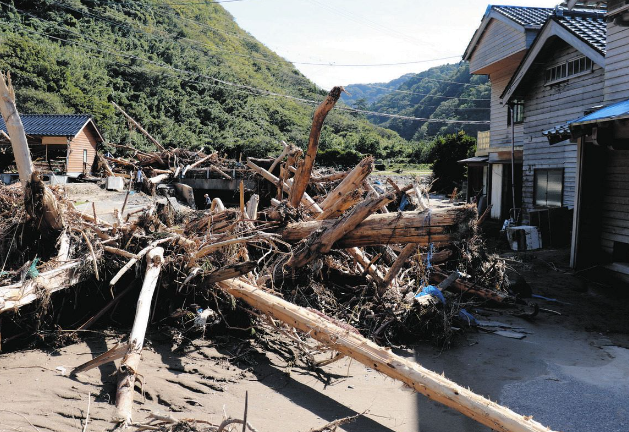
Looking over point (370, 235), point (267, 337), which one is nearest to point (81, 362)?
point (267, 337)

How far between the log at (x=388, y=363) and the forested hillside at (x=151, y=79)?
2543 centimetres

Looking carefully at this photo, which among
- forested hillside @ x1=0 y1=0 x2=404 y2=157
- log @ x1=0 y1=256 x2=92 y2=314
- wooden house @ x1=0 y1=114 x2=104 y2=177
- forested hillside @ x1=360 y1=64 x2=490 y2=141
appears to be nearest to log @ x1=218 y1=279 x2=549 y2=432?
log @ x1=0 y1=256 x2=92 y2=314

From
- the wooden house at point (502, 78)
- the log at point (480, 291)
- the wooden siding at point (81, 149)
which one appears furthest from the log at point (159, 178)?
the log at point (480, 291)

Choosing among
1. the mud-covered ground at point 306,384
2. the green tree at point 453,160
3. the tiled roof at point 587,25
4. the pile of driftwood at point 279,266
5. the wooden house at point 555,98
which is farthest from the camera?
the green tree at point 453,160

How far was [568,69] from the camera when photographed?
1302 cm

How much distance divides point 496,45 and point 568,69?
5118mm

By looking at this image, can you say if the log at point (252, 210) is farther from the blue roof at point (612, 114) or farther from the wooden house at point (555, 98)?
the wooden house at point (555, 98)

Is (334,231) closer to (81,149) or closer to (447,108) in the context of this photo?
(81,149)

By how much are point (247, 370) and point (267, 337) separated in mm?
784

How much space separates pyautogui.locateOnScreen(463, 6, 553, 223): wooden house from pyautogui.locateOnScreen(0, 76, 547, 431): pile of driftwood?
33.6 ft

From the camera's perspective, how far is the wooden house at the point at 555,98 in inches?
474

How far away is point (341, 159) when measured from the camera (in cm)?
3634

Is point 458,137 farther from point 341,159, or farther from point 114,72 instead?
point 114,72

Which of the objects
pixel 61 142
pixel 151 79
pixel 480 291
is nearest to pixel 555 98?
pixel 480 291
